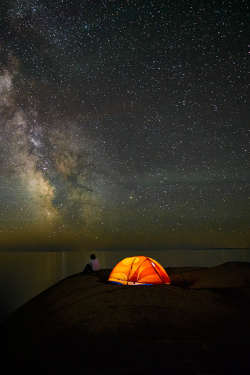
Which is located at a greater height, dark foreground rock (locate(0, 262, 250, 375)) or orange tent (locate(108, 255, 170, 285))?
orange tent (locate(108, 255, 170, 285))

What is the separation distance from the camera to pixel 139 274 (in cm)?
941

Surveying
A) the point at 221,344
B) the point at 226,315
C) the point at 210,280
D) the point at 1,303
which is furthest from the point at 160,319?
the point at 1,303

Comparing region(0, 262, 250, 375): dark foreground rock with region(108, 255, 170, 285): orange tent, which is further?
region(108, 255, 170, 285): orange tent

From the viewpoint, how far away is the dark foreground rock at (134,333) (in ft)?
12.0

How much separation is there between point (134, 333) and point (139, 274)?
5.12 m

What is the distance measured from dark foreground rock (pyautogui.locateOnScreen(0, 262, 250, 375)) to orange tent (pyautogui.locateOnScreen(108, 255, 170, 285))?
225 cm

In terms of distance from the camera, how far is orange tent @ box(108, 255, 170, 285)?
9.24 metres

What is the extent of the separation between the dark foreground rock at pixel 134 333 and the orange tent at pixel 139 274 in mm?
2254

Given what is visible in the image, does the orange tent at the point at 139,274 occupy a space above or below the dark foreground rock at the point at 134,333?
above

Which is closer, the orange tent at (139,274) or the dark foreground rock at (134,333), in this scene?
the dark foreground rock at (134,333)

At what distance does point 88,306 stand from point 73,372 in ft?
7.51

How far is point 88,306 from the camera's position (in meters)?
5.91

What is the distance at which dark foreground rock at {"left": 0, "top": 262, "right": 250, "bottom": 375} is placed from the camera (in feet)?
12.0

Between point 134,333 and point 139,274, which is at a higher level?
point 139,274
